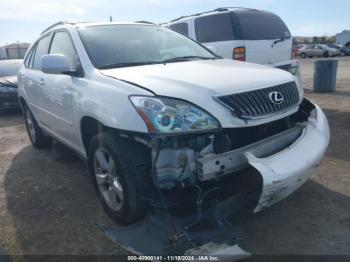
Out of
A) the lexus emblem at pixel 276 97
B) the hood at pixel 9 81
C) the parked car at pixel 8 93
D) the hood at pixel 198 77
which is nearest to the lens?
the hood at pixel 198 77

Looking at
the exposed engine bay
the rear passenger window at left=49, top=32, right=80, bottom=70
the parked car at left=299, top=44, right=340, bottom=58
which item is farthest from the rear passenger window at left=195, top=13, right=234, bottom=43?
the parked car at left=299, top=44, right=340, bottom=58

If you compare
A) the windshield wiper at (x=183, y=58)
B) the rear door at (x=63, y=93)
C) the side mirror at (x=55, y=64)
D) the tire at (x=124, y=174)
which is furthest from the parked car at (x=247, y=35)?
the tire at (x=124, y=174)

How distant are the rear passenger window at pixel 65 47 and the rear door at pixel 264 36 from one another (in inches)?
146

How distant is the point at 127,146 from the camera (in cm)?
266

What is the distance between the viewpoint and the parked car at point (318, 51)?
37.8 metres

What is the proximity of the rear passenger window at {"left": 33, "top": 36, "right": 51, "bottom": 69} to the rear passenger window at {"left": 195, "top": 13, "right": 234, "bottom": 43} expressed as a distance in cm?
344

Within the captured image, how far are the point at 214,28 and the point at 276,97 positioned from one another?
4736 mm

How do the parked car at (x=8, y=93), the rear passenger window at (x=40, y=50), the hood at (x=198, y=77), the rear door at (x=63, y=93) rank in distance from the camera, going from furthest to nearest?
the parked car at (x=8, y=93) < the rear passenger window at (x=40, y=50) < the rear door at (x=63, y=93) < the hood at (x=198, y=77)

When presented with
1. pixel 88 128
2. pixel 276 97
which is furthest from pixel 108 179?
pixel 276 97

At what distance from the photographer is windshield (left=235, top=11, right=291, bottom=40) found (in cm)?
678

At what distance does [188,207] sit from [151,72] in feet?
3.74

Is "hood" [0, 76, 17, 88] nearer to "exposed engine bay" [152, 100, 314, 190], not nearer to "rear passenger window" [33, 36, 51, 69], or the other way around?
"rear passenger window" [33, 36, 51, 69]

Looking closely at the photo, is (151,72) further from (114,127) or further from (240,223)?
(240,223)

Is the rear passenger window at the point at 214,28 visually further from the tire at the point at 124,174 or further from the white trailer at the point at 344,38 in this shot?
the white trailer at the point at 344,38
